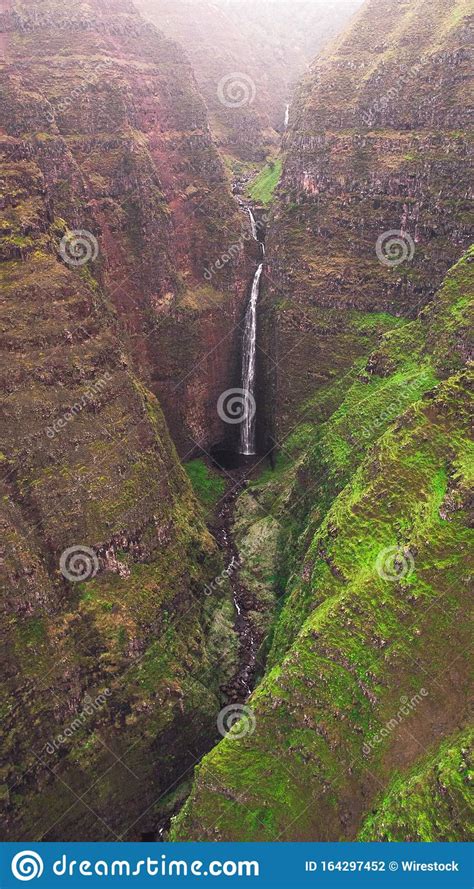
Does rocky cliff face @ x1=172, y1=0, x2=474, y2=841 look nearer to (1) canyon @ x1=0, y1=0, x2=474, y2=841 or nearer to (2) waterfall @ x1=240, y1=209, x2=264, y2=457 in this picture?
(1) canyon @ x1=0, y1=0, x2=474, y2=841

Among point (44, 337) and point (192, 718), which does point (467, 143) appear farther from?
point (192, 718)

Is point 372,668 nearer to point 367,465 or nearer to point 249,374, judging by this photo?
point 367,465

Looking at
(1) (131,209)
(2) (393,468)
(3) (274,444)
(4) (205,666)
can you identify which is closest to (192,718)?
(4) (205,666)

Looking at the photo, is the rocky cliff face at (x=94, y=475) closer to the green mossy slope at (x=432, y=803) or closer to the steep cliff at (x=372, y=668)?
the steep cliff at (x=372, y=668)

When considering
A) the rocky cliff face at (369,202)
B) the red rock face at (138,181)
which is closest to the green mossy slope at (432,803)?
the rocky cliff face at (369,202)

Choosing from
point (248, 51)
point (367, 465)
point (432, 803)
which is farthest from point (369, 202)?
point (248, 51)

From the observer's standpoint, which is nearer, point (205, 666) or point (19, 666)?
point (19, 666)
